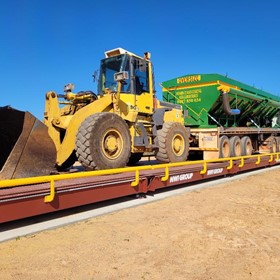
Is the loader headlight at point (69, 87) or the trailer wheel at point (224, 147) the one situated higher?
the loader headlight at point (69, 87)

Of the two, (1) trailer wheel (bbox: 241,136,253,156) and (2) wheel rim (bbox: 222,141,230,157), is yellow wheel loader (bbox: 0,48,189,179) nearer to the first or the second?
(2) wheel rim (bbox: 222,141,230,157)

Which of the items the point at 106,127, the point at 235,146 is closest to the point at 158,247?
the point at 106,127

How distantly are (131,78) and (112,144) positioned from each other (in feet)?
6.34

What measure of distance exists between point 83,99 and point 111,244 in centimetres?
398

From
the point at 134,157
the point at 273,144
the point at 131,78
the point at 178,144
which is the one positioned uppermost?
the point at 131,78

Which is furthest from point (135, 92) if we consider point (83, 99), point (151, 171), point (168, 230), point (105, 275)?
point (105, 275)

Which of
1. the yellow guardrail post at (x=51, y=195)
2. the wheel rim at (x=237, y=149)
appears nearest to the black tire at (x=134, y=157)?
the wheel rim at (x=237, y=149)

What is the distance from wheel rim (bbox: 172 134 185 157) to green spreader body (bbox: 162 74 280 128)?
2.87 m

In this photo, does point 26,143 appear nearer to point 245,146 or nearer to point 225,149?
point 225,149

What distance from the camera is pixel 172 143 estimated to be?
807 centimetres

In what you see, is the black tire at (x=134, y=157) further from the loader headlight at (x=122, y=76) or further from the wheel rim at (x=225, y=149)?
the wheel rim at (x=225, y=149)

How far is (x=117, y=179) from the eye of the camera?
5.54 meters

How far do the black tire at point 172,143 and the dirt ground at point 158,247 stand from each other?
6.99ft

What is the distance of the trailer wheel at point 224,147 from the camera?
35.3 feet
